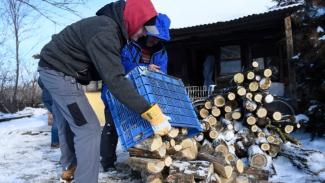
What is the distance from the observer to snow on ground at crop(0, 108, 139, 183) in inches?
195

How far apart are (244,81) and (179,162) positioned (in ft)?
9.07

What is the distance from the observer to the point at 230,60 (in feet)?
41.7

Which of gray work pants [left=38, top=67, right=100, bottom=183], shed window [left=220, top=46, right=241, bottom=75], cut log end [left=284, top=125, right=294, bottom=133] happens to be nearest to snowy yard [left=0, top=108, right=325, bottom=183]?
cut log end [left=284, top=125, right=294, bottom=133]

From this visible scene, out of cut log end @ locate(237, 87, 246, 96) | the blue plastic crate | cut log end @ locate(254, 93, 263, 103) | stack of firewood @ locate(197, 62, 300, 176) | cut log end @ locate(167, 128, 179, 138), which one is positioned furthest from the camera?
cut log end @ locate(237, 87, 246, 96)

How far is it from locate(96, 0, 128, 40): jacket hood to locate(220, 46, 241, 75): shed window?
9630 mm

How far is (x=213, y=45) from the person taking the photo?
12953 mm

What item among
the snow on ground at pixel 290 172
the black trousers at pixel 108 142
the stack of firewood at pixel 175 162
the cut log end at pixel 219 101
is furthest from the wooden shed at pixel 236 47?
the stack of firewood at pixel 175 162

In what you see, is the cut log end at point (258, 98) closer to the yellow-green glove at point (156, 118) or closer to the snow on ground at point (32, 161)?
the snow on ground at point (32, 161)

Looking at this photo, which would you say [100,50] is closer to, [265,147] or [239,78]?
[265,147]

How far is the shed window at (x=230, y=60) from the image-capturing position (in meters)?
12.6

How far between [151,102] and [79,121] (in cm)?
64

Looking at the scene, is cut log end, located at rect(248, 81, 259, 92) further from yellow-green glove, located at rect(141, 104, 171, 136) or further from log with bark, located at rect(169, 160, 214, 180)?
yellow-green glove, located at rect(141, 104, 171, 136)

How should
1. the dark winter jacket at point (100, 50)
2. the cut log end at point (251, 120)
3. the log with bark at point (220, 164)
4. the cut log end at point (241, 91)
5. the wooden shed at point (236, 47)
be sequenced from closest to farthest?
the dark winter jacket at point (100, 50) < the log with bark at point (220, 164) < the cut log end at point (251, 120) < the cut log end at point (241, 91) < the wooden shed at point (236, 47)

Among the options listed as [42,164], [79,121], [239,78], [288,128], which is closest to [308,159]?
[288,128]
